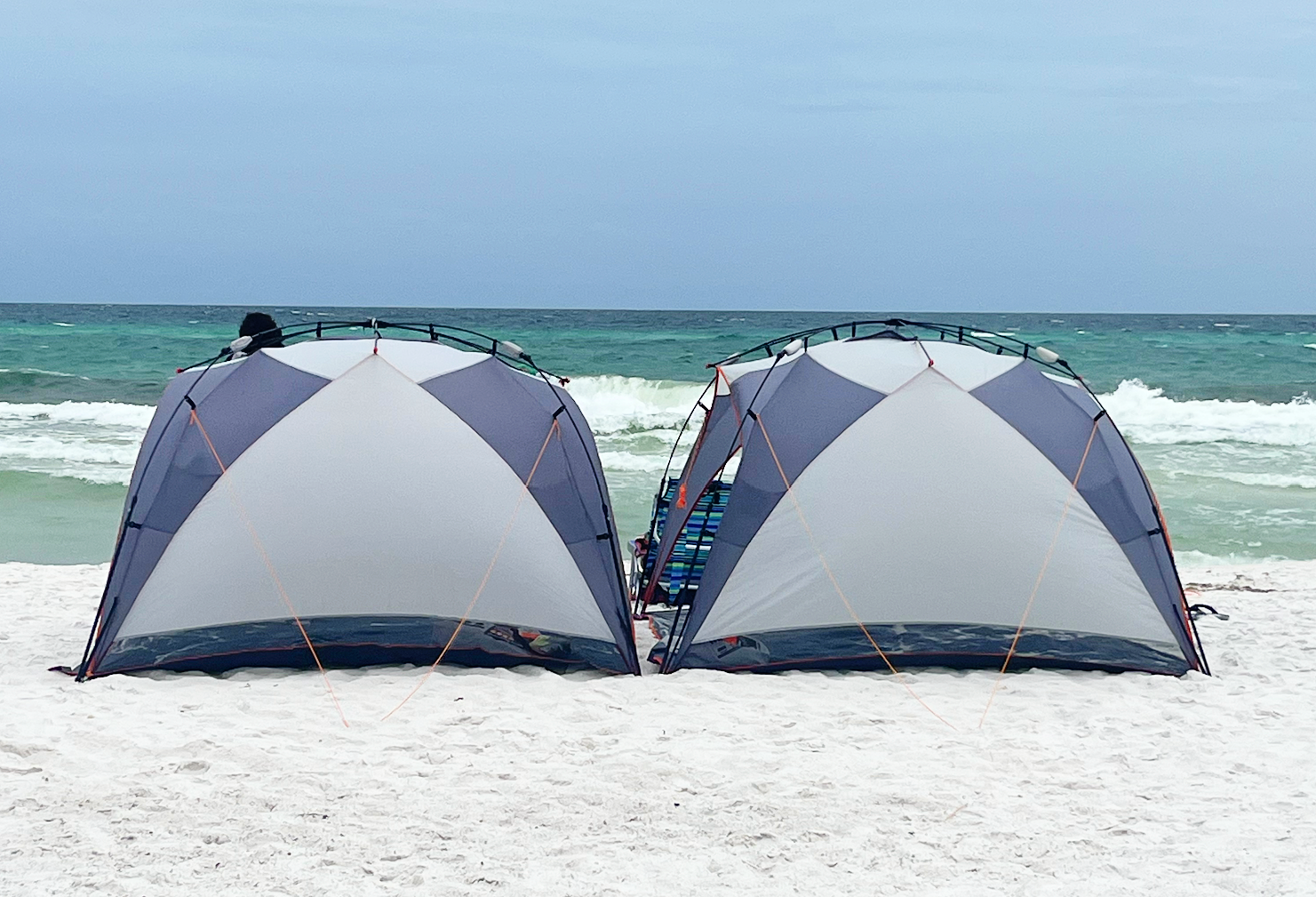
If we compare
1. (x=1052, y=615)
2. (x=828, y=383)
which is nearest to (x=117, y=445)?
(x=828, y=383)

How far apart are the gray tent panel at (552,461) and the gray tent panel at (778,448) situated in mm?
492

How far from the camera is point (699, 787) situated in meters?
4.63

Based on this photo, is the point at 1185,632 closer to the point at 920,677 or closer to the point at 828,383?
the point at 920,677

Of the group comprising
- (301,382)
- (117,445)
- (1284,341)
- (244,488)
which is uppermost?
(1284,341)

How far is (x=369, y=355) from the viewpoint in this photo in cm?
631

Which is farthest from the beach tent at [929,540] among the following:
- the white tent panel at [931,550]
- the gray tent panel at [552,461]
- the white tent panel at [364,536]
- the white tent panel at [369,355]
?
the white tent panel at [369,355]

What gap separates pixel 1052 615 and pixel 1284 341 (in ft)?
148

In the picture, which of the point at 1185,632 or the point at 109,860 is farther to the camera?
the point at 1185,632

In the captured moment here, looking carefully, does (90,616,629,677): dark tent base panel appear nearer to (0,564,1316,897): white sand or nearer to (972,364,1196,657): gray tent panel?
(0,564,1316,897): white sand

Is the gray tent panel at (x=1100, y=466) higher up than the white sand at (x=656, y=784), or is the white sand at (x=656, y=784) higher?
the gray tent panel at (x=1100, y=466)

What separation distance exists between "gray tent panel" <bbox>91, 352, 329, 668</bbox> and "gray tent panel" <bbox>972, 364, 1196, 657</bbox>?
371 cm

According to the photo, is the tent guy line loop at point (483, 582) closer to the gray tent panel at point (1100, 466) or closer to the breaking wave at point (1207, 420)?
the gray tent panel at point (1100, 466)

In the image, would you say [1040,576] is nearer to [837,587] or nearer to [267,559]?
[837,587]

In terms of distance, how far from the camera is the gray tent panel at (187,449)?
5855mm
